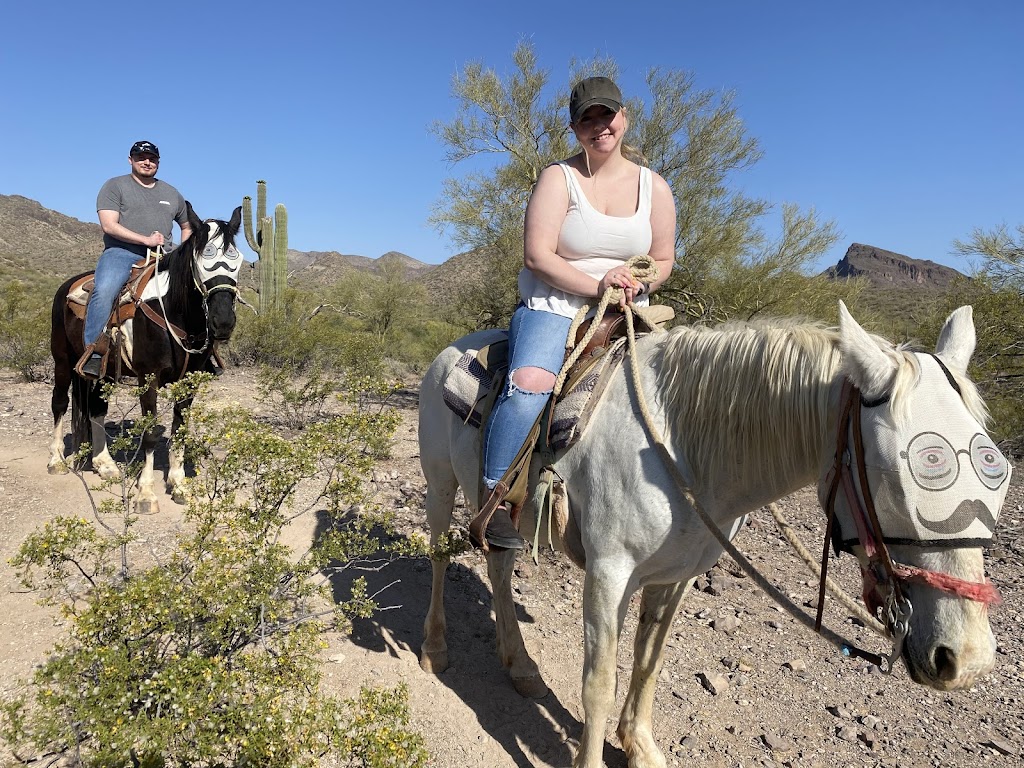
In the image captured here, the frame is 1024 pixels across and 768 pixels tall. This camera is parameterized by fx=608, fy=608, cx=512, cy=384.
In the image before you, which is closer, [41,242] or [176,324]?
[176,324]

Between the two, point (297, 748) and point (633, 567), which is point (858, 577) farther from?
point (297, 748)

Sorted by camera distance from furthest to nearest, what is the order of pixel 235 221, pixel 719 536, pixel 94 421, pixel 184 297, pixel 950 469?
pixel 94 421 → pixel 235 221 → pixel 184 297 → pixel 719 536 → pixel 950 469

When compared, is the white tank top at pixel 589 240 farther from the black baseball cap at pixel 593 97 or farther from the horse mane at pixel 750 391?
the horse mane at pixel 750 391

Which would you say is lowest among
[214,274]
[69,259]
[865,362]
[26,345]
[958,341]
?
[26,345]

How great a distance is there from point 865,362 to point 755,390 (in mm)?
402

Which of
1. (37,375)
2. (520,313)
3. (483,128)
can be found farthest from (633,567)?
(37,375)

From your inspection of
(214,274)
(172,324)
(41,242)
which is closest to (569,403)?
(214,274)

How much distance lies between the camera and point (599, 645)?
7.30 feet

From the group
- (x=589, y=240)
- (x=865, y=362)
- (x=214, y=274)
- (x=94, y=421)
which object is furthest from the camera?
(x=94, y=421)

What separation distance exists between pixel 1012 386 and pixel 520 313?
7259 mm

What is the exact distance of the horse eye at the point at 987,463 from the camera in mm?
1417

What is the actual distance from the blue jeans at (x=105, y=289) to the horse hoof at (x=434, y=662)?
13.2 feet

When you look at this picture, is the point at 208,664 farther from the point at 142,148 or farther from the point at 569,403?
the point at 142,148

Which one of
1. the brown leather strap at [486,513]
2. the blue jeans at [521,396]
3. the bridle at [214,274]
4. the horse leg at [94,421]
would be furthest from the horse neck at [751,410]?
the horse leg at [94,421]
